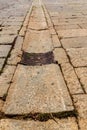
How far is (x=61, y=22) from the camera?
6797 mm

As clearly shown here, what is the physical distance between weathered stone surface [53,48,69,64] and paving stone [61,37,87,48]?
0.28 metres

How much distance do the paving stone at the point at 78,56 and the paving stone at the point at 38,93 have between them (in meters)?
0.29

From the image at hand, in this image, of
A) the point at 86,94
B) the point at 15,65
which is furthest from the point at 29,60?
the point at 86,94

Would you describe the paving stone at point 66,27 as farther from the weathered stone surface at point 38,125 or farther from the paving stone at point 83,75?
the weathered stone surface at point 38,125

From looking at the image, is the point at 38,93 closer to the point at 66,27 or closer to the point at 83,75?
the point at 83,75

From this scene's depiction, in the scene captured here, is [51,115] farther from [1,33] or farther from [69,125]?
[1,33]

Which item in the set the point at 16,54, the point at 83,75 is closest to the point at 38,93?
the point at 83,75

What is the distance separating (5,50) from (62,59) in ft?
2.98

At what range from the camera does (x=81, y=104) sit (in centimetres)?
239

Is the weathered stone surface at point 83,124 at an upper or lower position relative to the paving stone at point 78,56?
upper

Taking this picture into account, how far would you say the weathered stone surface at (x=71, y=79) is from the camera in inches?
105

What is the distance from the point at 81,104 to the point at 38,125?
0.46 meters

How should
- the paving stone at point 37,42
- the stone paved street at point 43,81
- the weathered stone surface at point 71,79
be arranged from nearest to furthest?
1. the stone paved street at point 43,81
2. the weathered stone surface at point 71,79
3. the paving stone at point 37,42

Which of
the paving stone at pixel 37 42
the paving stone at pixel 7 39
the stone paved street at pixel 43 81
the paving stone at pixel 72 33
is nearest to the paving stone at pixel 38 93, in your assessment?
the stone paved street at pixel 43 81
